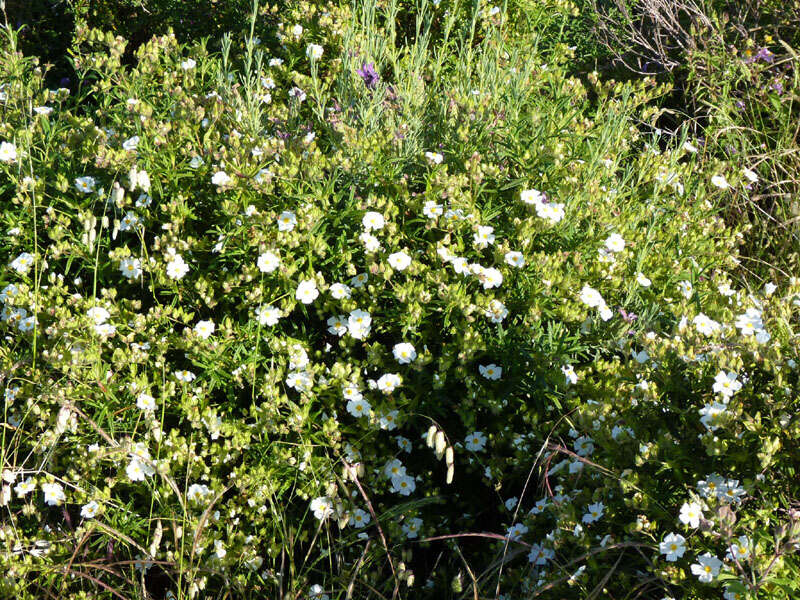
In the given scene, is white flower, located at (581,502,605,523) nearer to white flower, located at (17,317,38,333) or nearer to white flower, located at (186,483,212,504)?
white flower, located at (186,483,212,504)

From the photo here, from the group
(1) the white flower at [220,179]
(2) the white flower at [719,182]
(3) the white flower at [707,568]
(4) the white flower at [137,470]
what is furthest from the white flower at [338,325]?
(2) the white flower at [719,182]

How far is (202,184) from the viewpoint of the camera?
2.78m

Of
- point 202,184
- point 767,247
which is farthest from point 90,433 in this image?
point 767,247

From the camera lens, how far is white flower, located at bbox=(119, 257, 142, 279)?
256 cm

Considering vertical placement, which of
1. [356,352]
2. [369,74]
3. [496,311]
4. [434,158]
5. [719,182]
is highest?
[369,74]

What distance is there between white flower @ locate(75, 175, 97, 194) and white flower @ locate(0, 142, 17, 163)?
0.91ft

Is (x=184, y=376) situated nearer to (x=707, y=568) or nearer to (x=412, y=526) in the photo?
(x=412, y=526)

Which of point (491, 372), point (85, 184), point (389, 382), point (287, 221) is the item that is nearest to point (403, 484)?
point (389, 382)

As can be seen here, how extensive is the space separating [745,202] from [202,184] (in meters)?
2.72

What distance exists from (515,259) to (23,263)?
1.58 m

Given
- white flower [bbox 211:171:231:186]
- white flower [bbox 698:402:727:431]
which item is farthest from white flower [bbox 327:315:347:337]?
white flower [bbox 698:402:727:431]

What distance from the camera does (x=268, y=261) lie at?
8.02 feet

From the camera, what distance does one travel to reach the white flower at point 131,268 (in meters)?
2.56

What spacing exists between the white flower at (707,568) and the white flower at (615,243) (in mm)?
1179
